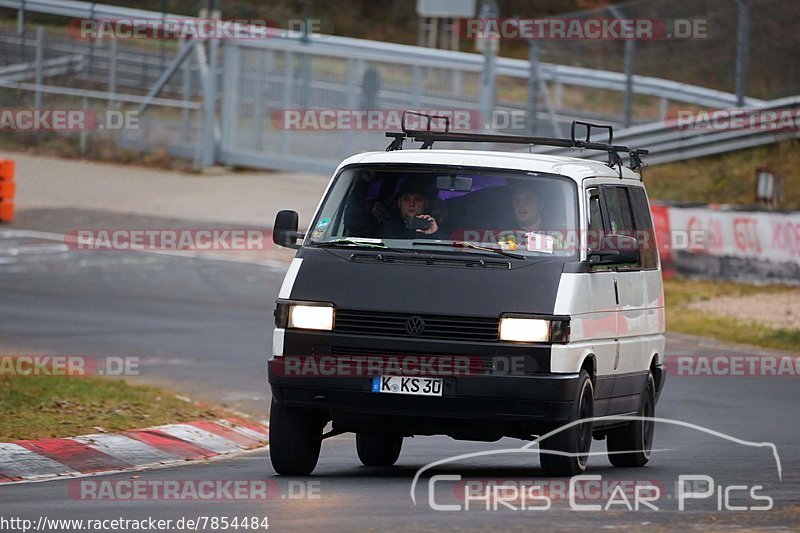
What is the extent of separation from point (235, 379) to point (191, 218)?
13725mm

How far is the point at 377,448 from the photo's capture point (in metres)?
11.1

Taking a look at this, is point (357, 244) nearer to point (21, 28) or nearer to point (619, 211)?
point (619, 211)

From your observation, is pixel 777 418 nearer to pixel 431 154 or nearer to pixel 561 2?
pixel 431 154

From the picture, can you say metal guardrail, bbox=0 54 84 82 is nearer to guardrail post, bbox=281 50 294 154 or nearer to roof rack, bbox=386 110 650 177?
guardrail post, bbox=281 50 294 154

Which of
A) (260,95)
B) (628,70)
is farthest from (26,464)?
(260,95)

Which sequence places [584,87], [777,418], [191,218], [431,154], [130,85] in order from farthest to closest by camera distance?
[130,85] → [584,87] → [191,218] → [777,418] → [431,154]

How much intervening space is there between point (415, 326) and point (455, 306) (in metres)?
0.26

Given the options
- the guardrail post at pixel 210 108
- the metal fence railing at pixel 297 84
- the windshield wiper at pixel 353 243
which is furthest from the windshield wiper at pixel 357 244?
the guardrail post at pixel 210 108

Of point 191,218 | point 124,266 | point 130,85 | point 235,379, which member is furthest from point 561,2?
point 235,379

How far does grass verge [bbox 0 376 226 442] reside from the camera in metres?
11.8

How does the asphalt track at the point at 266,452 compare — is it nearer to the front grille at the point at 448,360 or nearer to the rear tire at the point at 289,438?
the rear tire at the point at 289,438

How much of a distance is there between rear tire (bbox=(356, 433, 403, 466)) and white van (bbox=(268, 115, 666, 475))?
0.80 feet

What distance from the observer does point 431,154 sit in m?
10.4

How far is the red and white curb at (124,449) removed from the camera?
10406 mm
